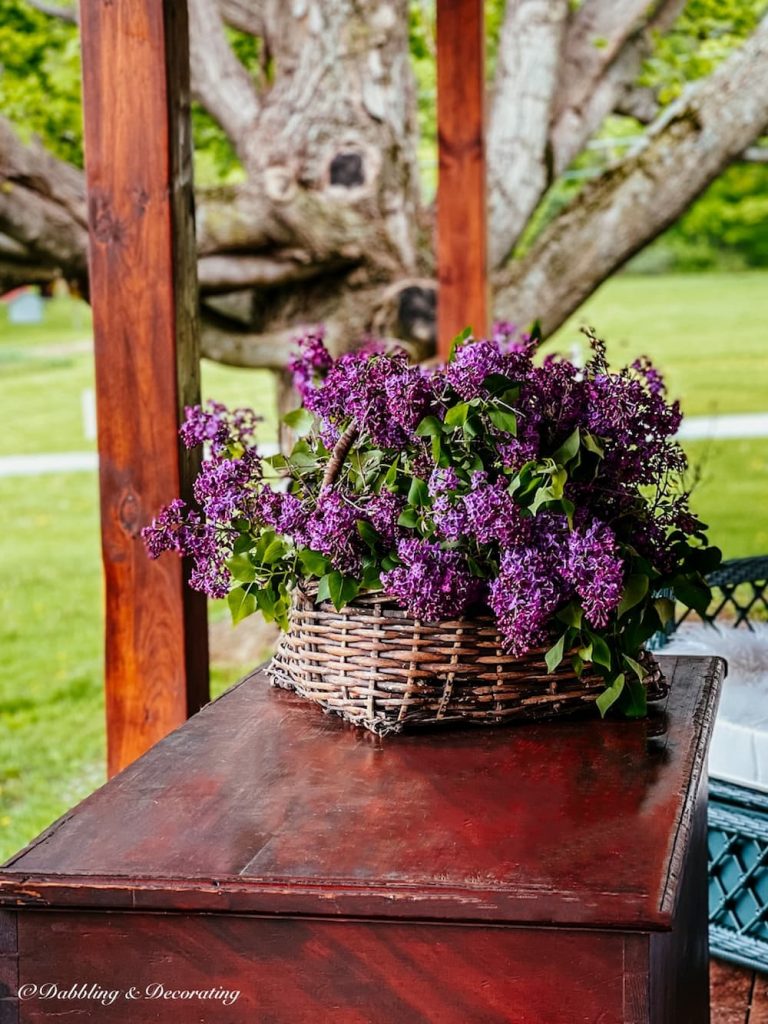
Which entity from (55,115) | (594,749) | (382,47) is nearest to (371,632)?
(594,749)

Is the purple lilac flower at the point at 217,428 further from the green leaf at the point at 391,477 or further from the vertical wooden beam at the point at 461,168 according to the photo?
the vertical wooden beam at the point at 461,168

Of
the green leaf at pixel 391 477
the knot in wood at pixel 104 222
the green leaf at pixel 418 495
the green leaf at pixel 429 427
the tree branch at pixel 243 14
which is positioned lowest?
the green leaf at pixel 418 495

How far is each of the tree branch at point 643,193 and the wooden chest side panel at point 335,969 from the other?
4.21 meters

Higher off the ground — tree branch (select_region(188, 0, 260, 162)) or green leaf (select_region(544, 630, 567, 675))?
tree branch (select_region(188, 0, 260, 162))

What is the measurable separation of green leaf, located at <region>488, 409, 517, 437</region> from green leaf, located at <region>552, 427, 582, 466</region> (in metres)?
0.06

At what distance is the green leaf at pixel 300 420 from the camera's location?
174cm

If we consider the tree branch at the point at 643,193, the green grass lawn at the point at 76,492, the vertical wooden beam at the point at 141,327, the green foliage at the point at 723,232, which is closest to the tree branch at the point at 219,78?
the tree branch at the point at 643,193

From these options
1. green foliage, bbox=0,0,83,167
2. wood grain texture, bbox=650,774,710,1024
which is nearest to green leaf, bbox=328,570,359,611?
wood grain texture, bbox=650,774,710,1024

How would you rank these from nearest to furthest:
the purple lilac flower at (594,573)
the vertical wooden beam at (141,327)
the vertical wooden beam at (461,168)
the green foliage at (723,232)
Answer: the purple lilac flower at (594,573), the vertical wooden beam at (141,327), the vertical wooden beam at (461,168), the green foliage at (723,232)

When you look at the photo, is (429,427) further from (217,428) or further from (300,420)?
(217,428)

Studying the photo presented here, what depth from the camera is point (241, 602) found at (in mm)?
1670

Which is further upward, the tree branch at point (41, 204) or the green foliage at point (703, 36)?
the green foliage at point (703, 36)

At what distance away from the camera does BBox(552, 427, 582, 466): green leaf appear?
155cm

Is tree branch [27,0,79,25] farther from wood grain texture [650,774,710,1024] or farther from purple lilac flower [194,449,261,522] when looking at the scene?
wood grain texture [650,774,710,1024]
